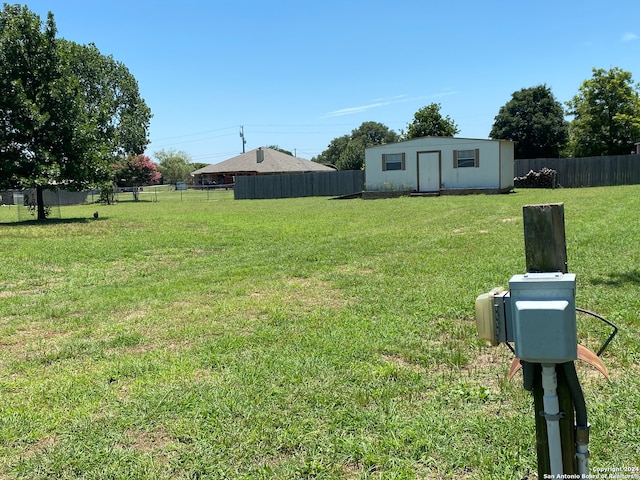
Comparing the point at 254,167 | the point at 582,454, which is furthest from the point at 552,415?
the point at 254,167

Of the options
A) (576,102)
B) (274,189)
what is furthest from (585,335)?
(576,102)

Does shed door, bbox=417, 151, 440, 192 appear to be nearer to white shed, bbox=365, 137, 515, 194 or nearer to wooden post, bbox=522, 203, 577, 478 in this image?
white shed, bbox=365, 137, 515, 194

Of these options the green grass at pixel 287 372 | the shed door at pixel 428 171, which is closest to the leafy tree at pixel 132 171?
the shed door at pixel 428 171

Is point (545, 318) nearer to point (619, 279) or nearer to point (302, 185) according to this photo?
point (619, 279)

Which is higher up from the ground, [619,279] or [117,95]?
[117,95]

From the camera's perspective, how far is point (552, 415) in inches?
62.9

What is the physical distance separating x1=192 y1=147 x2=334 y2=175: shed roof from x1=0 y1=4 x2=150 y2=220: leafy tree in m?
36.1

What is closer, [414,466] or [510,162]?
[414,466]

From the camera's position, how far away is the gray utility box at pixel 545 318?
57.2 inches

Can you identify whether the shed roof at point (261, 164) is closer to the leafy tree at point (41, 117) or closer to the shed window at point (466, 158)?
the shed window at point (466, 158)

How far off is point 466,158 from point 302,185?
11.7 m

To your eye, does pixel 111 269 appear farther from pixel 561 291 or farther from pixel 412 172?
pixel 412 172

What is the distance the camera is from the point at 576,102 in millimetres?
41188

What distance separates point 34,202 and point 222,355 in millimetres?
19296
